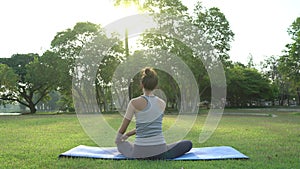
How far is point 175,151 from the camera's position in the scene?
5.29 m

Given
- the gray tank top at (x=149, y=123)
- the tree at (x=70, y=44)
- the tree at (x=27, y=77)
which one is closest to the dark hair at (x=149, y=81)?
the gray tank top at (x=149, y=123)

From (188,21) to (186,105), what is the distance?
673 centimetres

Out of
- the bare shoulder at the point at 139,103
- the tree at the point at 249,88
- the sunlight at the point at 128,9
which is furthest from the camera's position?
the tree at the point at 249,88

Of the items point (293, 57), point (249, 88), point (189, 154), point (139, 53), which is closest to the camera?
point (189, 154)

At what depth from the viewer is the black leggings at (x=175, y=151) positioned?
517 centimetres

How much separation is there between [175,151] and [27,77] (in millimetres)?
34781

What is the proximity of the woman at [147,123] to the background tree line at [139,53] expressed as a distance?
13.7 meters

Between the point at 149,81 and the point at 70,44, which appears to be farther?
the point at 70,44

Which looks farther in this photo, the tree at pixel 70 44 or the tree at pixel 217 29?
the tree at pixel 70 44

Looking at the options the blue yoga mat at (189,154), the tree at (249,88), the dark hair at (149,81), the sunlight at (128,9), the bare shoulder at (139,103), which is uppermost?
the sunlight at (128,9)

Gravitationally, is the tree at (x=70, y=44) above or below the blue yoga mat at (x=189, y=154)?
above

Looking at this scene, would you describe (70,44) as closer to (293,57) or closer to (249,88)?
(293,57)

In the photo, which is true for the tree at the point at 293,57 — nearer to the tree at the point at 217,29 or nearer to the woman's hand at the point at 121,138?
the tree at the point at 217,29

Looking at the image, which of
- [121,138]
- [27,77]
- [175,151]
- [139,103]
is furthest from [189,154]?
[27,77]
